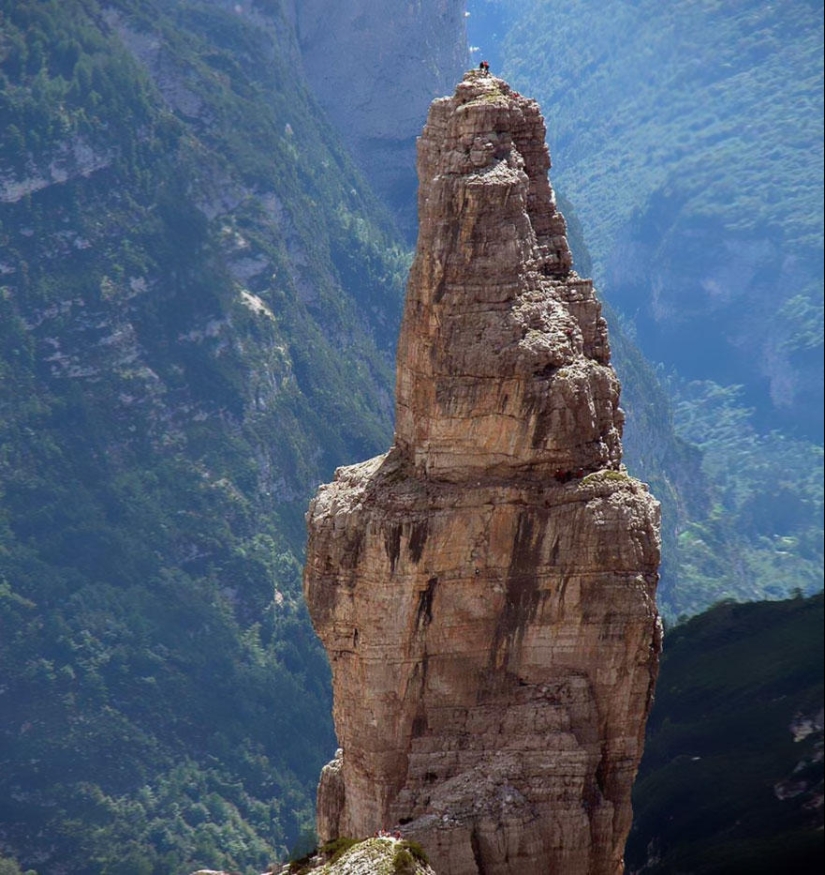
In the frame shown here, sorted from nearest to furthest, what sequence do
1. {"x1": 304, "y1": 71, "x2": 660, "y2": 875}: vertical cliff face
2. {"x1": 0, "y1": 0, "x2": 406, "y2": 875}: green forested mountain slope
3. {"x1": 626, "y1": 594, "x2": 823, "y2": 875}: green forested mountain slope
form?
{"x1": 304, "y1": 71, "x2": 660, "y2": 875}: vertical cliff face < {"x1": 626, "y1": 594, "x2": 823, "y2": 875}: green forested mountain slope < {"x1": 0, "y1": 0, "x2": 406, "y2": 875}: green forested mountain slope

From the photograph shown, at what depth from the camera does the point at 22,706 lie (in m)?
163

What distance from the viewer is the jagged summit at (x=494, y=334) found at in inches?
2485

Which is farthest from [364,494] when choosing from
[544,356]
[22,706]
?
[22,706]

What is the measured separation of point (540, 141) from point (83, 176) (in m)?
136

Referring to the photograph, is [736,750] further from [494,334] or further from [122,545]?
[122,545]

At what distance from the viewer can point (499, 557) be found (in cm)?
6366

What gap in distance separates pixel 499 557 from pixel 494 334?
6361 mm

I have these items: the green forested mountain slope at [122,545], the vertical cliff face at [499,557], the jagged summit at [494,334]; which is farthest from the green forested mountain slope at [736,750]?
the green forested mountain slope at [122,545]

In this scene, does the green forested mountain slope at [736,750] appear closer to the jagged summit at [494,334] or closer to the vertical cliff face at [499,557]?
the vertical cliff face at [499,557]

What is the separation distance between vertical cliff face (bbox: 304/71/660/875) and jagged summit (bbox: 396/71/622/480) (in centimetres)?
6

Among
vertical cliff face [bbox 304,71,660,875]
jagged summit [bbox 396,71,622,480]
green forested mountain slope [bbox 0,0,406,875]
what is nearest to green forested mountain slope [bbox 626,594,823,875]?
vertical cliff face [bbox 304,71,660,875]

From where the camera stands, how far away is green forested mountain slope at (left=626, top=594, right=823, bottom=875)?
66625mm

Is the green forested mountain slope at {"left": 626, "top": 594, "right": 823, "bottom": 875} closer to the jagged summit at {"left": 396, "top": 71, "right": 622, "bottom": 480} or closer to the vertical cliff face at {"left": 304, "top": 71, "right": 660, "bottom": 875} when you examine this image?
the vertical cliff face at {"left": 304, "top": 71, "right": 660, "bottom": 875}

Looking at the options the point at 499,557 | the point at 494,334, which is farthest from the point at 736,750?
the point at 494,334
